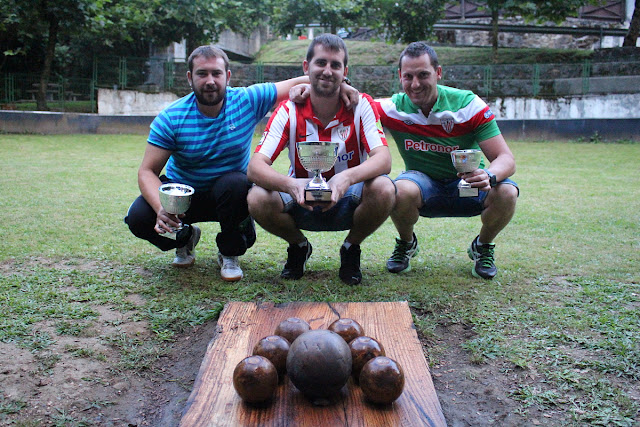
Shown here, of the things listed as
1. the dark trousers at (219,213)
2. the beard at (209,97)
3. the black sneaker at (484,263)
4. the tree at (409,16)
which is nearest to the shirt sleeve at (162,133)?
the beard at (209,97)

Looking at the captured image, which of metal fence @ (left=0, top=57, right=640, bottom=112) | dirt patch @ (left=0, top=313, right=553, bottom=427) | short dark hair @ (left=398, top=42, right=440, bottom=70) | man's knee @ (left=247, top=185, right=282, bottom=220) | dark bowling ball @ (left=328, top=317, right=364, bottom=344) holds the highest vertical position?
metal fence @ (left=0, top=57, right=640, bottom=112)

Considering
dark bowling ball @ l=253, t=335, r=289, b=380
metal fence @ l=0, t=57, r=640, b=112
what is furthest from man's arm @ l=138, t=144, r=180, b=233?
metal fence @ l=0, t=57, r=640, b=112

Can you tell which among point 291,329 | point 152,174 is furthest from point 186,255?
point 291,329

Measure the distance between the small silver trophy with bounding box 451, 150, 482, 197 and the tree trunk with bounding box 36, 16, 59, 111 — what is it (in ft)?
50.4

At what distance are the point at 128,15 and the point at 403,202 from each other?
53.7 feet

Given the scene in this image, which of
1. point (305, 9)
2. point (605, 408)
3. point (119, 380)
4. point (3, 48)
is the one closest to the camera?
point (605, 408)

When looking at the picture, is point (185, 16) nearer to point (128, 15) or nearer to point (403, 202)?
point (128, 15)

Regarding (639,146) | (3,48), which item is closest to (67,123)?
(3,48)

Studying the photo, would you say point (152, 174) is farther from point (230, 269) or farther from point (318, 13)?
point (318, 13)

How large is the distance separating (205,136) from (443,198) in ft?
5.98

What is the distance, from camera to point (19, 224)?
597 cm

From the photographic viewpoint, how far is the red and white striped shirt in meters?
4.22

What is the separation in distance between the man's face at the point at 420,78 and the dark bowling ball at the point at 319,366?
2430 millimetres

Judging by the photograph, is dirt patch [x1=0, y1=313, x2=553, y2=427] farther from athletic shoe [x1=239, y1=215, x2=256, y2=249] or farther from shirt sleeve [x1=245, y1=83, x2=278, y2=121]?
shirt sleeve [x1=245, y1=83, x2=278, y2=121]
